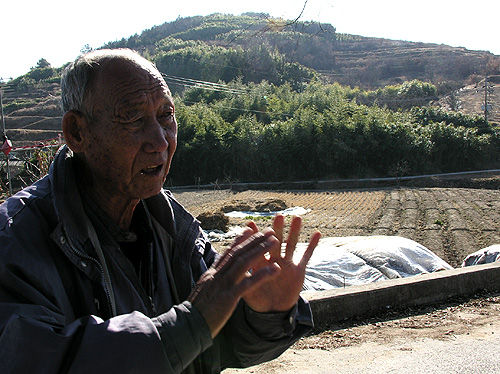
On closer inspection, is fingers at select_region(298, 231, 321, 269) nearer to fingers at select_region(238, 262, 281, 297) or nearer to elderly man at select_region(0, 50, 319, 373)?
elderly man at select_region(0, 50, 319, 373)

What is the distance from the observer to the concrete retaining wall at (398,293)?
4.09 meters

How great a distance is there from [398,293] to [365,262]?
5.10 feet

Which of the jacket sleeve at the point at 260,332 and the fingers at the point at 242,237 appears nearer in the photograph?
the fingers at the point at 242,237

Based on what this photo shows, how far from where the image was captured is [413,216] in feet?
46.2

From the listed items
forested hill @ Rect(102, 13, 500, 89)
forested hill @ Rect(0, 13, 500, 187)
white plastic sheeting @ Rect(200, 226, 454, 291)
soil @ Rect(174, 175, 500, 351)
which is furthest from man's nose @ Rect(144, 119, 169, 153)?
forested hill @ Rect(102, 13, 500, 89)

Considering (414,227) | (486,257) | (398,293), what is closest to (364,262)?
(398,293)

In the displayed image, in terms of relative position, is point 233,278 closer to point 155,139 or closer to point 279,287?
point 279,287

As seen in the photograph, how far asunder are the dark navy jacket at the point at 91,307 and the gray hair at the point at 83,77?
0.52ft

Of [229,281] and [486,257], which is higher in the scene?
[229,281]

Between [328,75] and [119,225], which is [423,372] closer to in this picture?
[119,225]

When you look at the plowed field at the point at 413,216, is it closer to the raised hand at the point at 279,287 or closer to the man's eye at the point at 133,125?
the raised hand at the point at 279,287

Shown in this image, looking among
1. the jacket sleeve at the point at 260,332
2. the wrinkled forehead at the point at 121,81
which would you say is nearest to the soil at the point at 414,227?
the jacket sleeve at the point at 260,332

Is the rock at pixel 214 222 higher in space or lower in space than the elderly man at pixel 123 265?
lower

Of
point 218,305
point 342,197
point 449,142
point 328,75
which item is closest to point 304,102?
point 449,142
